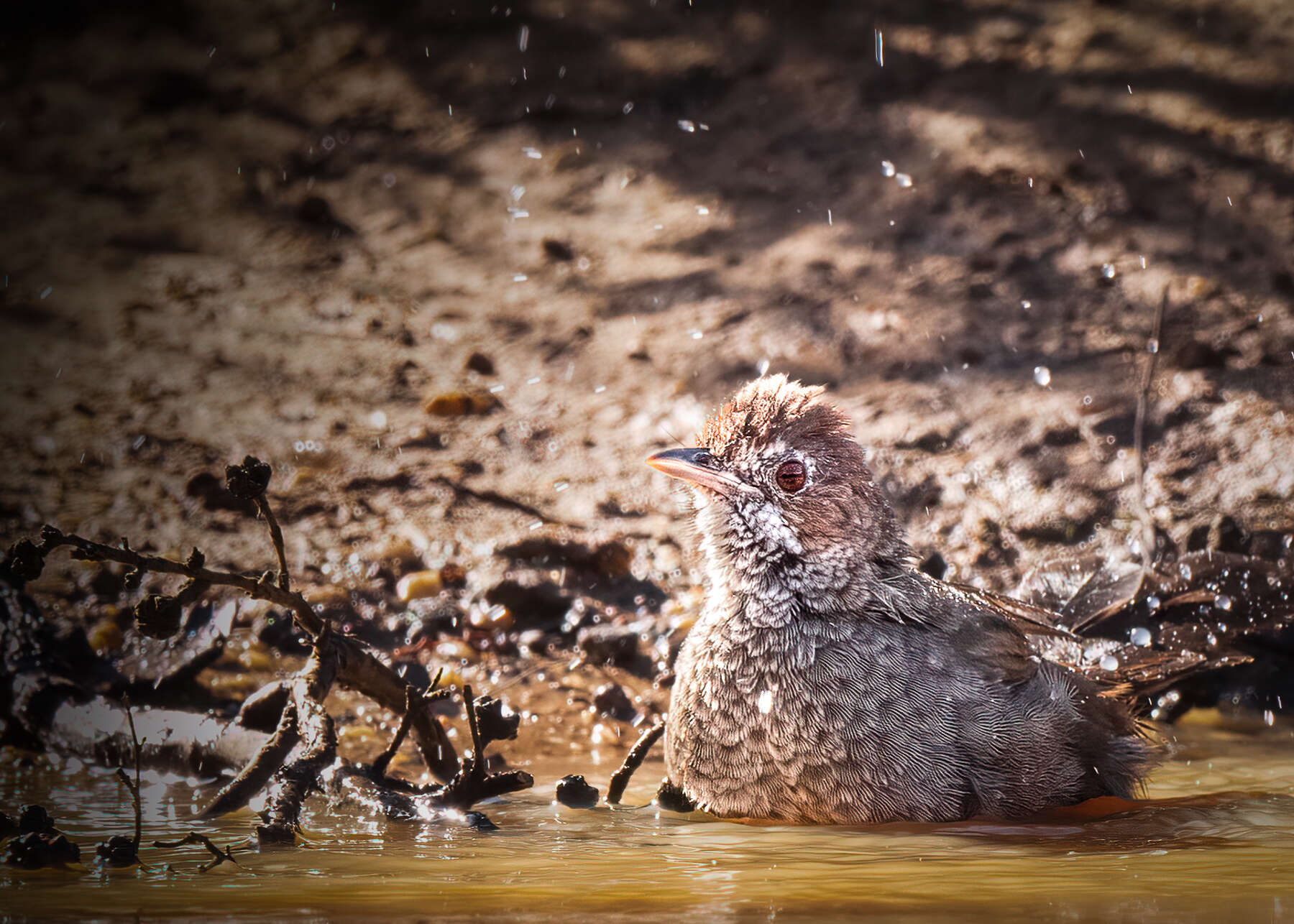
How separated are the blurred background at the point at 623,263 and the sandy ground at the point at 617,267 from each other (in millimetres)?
30

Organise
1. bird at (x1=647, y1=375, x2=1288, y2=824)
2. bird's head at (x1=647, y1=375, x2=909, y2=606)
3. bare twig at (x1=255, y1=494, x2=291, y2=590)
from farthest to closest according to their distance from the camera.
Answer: bird's head at (x1=647, y1=375, x2=909, y2=606), bird at (x1=647, y1=375, x2=1288, y2=824), bare twig at (x1=255, y1=494, x2=291, y2=590)

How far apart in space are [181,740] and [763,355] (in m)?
4.51

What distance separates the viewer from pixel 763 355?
7.94 meters

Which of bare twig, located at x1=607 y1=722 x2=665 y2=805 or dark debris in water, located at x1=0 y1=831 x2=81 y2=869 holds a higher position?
bare twig, located at x1=607 y1=722 x2=665 y2=805

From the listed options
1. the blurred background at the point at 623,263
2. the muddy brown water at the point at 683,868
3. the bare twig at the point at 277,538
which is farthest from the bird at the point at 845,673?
the bare twig at the point at 277,538

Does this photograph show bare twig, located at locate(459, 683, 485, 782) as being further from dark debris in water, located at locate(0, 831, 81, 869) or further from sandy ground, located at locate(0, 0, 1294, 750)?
sandy ground, located at locate(0, 0, 1294, 750)

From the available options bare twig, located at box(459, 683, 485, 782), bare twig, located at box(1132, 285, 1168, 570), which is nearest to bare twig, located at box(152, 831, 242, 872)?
bare twig, located at box(459, 683, 485, 782)

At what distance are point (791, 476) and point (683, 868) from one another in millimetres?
1480

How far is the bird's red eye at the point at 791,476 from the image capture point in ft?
14.5

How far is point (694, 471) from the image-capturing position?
444cm

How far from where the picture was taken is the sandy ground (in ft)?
22.3

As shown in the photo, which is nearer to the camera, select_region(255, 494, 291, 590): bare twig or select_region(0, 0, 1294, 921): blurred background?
select_region(255, 494, 291, 590): bare twig

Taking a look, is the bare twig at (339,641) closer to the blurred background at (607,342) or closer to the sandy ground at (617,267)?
the blurred background at (607,342)

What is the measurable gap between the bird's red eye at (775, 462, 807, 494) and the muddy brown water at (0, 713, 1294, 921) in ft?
3.84
